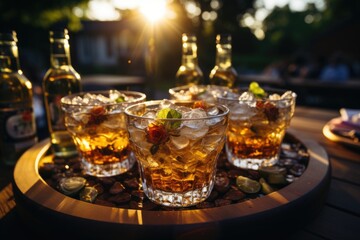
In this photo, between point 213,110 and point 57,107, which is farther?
point 57,107

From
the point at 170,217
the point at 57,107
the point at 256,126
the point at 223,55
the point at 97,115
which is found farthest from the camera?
the point at 223,55

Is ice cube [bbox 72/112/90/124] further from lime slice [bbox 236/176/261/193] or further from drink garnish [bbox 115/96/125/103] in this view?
lime slice [bbox 236/176/261/193]

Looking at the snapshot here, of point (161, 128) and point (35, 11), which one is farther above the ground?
point (35, 11)

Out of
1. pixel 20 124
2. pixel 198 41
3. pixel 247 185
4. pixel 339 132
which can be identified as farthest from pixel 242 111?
pixel 198 41

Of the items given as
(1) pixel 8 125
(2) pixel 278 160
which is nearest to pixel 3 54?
(1) pixel 8 125

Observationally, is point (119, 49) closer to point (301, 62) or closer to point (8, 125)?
point (301, 62)

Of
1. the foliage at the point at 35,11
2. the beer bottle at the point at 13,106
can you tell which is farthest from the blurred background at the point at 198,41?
the beer bottle at the point at 13,106

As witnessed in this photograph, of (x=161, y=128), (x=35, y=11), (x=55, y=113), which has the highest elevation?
(x=35, y=11)

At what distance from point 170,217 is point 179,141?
232 mm

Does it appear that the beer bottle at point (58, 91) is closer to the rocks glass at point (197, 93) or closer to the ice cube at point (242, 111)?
the rocks glass at point (197, 93)

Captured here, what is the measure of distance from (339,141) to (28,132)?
1705 mm

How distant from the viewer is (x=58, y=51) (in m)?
1.48

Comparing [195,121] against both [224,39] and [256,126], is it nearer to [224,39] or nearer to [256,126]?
[256,126]

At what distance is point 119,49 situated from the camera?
82.9 ft
